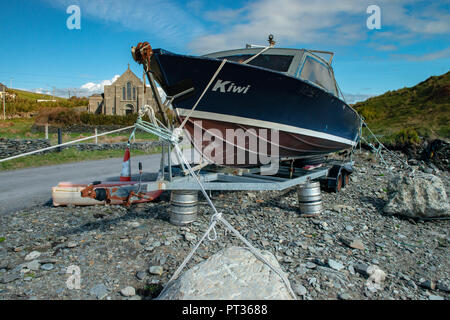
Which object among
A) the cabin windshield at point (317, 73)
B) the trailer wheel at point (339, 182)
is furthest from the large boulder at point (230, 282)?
the trailer wheel at point (339, 182)

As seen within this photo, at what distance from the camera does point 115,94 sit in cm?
4334

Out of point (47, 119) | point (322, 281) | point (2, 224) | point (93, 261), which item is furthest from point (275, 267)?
point (47, 119)

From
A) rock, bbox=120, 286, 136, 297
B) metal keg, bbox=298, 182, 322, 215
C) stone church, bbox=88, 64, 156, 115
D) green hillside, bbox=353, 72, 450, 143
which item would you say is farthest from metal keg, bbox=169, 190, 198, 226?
stone church, bbox=88, 64, 156, 115

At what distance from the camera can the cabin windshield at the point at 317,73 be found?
5.18m

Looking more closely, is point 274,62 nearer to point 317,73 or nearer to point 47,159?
point 317,73

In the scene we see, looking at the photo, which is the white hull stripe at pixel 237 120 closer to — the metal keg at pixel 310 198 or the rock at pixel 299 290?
the metal keg at pixel 310 198

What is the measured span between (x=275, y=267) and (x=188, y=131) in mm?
3163

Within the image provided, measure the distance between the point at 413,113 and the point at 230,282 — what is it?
21.6 meters

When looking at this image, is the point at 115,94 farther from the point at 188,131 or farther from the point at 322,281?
the point at 322,281

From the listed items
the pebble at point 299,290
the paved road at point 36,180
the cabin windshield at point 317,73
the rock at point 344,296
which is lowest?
the rock at point 344,296

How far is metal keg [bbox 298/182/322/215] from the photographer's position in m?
4.54

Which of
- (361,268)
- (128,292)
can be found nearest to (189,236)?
(128,292)

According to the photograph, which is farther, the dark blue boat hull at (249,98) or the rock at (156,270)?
the dark blue boat hull at (249,98)

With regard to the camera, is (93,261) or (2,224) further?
(2,224)
